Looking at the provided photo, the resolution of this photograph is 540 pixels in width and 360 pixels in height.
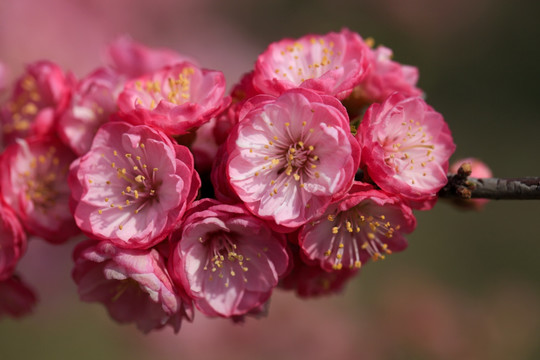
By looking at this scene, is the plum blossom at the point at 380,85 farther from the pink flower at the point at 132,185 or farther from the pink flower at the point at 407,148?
the pink flower at the point at 132,185

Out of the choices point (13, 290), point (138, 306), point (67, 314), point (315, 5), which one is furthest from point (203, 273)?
point (315, 5)

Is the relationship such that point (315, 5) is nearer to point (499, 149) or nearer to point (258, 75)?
point (499, 149)

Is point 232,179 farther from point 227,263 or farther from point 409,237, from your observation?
point 409,237

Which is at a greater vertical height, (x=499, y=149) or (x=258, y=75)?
(x=258, y=75)

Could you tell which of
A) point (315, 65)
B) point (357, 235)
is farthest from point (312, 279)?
point (315, 65)

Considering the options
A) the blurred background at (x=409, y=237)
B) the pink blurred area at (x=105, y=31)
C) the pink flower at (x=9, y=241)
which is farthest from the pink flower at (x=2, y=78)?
the blurred background at (x=409, y=237)

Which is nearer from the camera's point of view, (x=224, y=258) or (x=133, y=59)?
(x=224, y=258)
